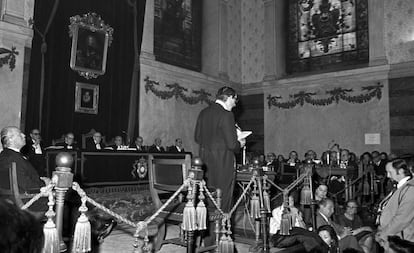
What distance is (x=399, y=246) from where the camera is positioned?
313cm

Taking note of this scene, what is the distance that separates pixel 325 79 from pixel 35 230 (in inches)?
489

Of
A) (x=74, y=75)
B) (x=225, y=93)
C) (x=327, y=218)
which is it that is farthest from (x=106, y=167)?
(x=327, y=218)

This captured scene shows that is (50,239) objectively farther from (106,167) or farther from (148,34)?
(148,34)

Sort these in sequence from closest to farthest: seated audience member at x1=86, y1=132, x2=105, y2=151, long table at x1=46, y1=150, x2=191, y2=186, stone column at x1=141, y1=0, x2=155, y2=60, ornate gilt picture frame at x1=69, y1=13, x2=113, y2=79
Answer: long table at x1=46, y1=150, x2=191, y2=186
seated audience member at x1=86, y1=132, x2=105, y2=151
ornate gilt picture frame at x1=69, y1=13, x2=113, y2=79
stone column at x1=141, y1=0, x2=155, y2=60

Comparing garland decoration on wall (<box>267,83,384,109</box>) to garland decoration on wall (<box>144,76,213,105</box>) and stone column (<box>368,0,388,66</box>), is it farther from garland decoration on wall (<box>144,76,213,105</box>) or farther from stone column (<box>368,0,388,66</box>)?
garland decoration on wall (<box>144,76,213,105</box>)

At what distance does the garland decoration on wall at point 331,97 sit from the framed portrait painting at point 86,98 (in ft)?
21.5

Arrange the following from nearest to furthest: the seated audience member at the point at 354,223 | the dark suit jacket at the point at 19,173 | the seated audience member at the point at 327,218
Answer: the dark suit jacket at the point at 19,173 → the seated audience member at the point at 354,223 → the seated audience member at the point at 327,218

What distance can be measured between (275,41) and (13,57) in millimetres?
8988

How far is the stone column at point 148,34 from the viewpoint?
11.2m

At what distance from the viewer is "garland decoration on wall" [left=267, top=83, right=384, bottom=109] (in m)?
11.6

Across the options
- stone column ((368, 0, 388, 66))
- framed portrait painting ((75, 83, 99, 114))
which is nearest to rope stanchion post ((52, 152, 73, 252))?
framed portrait painting ((75, 83, 99, 114))

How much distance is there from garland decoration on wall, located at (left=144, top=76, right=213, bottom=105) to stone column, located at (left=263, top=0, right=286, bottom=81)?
103 inches

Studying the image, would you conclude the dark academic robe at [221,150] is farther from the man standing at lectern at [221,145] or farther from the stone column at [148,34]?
the stone column at [148,34]

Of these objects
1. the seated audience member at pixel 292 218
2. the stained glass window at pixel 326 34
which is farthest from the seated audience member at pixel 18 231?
the stained glass window at pixel 326 34
